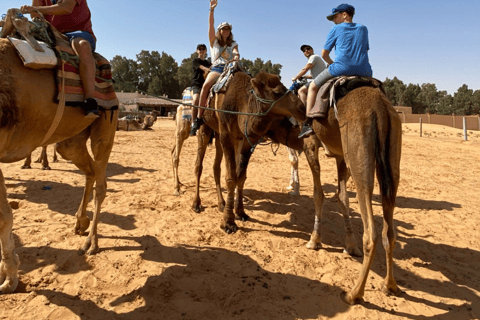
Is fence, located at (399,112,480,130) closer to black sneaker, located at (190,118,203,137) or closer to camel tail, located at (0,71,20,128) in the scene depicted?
black sneaker, located at (190,118,203,137)

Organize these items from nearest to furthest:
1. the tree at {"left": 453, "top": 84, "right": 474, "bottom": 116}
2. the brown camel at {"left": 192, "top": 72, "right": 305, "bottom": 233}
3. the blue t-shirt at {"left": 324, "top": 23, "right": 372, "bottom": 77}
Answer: the blue t-shirt at {"left": 324, "top": 23, "right": 372, "bottom": 77}
the brown camel at {"left": 192, "top": 72, "right": 305, "bottom": 233}
the tree at {"left": 453, "top": 84, "right": 474, "bottom": 116}

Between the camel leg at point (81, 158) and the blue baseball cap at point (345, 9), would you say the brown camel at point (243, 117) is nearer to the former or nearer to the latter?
the blue baseball cap at point (345, 9)

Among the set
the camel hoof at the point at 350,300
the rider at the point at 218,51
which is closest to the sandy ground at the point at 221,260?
the camel hoof at the point at 350,300

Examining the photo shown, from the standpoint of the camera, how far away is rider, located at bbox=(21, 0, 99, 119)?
133 inches

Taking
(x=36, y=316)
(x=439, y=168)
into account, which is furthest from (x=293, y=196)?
(x=439, y=168)

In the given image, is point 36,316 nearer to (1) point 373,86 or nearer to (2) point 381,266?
(2) point 381,266

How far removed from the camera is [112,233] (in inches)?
184

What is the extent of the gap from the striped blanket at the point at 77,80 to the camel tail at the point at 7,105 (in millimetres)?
449

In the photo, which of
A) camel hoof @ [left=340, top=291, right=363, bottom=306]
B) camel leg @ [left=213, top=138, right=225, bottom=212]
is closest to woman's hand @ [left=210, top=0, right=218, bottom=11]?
camel leg @ [left=213, top=138, right=225, bottom=212]

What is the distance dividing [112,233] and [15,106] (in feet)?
8.28

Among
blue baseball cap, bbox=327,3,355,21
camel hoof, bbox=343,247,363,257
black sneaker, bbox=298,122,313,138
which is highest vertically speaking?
blue baseball cap, bbox=327,3,355,21

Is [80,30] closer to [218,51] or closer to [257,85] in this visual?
[257,85]

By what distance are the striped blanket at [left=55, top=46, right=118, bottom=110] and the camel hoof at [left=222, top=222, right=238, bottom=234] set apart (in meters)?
2.55

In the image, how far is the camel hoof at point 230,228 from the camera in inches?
195
